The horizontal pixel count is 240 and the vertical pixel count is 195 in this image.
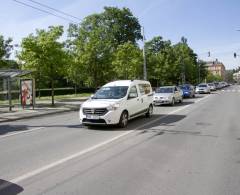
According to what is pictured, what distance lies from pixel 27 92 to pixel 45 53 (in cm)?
450

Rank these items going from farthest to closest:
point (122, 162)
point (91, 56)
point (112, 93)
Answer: point (91, 56), point (112, 93), point (122, 162)

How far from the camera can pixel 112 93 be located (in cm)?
1391

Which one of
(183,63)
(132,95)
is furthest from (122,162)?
(183,63)

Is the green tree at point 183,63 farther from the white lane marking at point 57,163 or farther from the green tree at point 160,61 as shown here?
the white lane marking at point 57,163

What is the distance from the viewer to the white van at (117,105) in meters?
12.3

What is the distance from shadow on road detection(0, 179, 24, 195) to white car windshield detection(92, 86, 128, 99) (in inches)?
308

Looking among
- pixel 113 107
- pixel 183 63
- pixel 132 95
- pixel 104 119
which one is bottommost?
pixel 104 119

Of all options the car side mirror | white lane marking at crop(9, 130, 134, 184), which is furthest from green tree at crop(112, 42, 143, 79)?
white lane marking at crop(9, 130, 134, 184)

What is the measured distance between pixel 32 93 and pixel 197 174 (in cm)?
1842

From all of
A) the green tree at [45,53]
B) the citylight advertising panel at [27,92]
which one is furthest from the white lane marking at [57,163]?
the green tree at [45,53]

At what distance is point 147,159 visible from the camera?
750 centimetres

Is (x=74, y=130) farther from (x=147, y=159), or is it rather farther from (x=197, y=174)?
(x=197, y=174)

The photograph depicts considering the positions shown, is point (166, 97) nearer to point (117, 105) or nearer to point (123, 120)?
point (123, 120)

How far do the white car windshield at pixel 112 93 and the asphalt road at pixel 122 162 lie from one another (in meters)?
1.95
